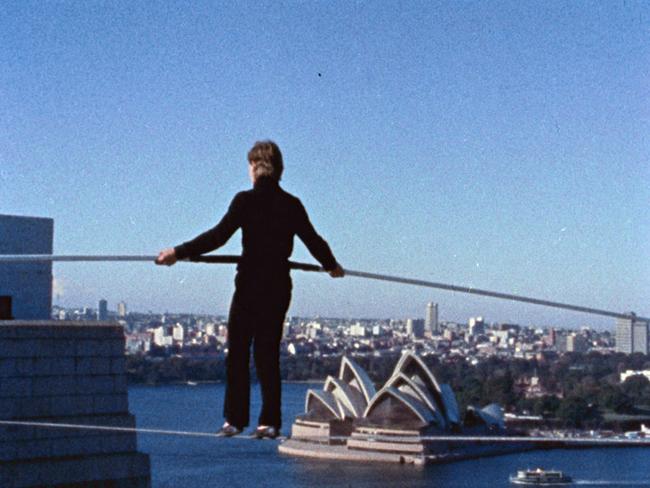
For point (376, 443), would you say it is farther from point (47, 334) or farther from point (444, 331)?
point (47, 334)

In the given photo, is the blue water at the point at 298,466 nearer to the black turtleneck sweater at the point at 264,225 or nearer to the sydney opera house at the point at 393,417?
the sydney opera house at the point at 393,417

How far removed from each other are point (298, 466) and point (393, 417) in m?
2.65

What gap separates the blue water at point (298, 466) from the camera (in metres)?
18.0

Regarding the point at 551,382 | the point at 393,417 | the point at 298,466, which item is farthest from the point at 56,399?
the point at 551,382

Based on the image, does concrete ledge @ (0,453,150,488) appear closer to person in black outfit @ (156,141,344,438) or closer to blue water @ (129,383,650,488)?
person in black outfit @ (156,141,344,438)

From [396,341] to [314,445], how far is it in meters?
14.0

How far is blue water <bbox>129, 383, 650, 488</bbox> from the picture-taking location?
18047 millimetres

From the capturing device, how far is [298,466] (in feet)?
68.9

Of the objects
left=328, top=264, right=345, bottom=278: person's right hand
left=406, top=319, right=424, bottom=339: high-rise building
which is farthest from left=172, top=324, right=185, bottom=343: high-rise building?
left=406, top=319, right=424, bottom=339: high-rise building

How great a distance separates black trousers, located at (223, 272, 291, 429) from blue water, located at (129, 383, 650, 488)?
14.4m

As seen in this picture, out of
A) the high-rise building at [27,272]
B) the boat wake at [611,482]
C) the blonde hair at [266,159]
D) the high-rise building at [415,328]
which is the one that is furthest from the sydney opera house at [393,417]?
Answer: the blonde hair at [266,159]

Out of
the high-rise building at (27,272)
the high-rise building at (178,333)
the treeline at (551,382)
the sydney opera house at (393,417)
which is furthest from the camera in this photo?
the sydney opera house at (393,417)

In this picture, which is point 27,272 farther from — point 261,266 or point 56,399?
point 261,266

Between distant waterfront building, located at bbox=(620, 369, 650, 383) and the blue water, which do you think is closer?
the blue water
